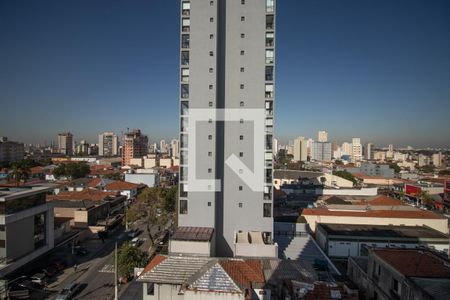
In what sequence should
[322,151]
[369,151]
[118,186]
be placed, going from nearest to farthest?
[118,186]
[322,151]
[369,151]

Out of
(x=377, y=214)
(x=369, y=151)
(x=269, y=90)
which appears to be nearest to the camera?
(x=269, y=90)

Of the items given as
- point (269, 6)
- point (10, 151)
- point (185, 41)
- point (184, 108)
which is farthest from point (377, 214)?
point (10, 151)

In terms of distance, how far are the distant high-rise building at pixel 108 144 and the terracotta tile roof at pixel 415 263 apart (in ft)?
442

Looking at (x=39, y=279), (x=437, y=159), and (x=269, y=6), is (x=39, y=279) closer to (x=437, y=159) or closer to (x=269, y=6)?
(x=269, y=6)

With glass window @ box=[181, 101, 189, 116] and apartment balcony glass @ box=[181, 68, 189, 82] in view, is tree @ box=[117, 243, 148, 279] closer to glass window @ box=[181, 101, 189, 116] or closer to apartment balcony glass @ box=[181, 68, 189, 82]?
glass window @ box=[181, 101, 189, 116]

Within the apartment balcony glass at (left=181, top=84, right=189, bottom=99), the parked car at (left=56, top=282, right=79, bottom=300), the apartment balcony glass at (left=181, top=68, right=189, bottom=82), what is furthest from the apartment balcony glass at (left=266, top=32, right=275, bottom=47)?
the parked car at (left=56, top=282, right=79, bottom=300)

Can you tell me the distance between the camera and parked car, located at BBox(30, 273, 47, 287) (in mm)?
16375

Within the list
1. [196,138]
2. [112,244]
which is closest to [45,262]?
[112,244]

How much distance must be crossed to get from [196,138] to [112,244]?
12.9 meters

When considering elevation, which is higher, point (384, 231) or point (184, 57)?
point (184, 57)

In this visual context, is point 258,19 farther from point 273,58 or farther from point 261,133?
point 261,133

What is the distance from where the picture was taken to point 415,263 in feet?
40.9

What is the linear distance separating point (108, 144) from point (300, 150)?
87.6 m

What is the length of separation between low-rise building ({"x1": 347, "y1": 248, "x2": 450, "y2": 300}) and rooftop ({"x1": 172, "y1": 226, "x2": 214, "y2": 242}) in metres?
8.44
